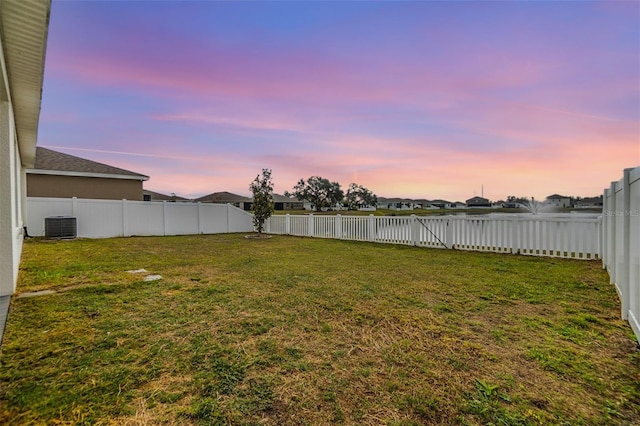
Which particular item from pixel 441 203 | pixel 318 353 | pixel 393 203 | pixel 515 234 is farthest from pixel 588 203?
pixel 441 203

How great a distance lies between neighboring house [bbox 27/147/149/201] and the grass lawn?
13.1 meters

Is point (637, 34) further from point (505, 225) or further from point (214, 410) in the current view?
point (214, 410)

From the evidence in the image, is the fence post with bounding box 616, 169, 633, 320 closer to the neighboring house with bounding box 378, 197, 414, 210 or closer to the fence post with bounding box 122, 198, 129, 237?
the fence post with bounding box 122, 198, 129, 237

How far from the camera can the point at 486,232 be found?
855 centimetres

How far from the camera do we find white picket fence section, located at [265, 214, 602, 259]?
7.07 meters

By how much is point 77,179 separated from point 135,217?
4.93m

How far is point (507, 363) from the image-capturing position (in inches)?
91.7

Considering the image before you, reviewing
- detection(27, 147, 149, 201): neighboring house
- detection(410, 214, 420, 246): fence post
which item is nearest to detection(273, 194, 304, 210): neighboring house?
detection(27, 147, 149, 201): neighboring house

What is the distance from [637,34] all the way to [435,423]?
1005cm

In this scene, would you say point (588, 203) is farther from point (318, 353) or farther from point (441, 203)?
point (441, 203)

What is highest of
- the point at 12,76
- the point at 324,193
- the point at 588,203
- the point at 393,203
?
the point at 324,193

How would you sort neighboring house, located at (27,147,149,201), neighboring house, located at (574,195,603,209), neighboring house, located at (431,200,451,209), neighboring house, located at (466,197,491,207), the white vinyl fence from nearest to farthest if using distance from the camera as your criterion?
the white vinyl fence < neighboring house, located at (574,195,603,209) < neighboring house, located at (27,147,149,201) < neighboring house, located at (466,197,491,207) < neighboring house, located at (431,200,451,209)

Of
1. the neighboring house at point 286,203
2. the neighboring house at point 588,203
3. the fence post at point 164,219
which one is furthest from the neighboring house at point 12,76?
the neighboring house at point 286,203

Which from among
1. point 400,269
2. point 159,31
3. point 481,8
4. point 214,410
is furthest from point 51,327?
point 481,8
